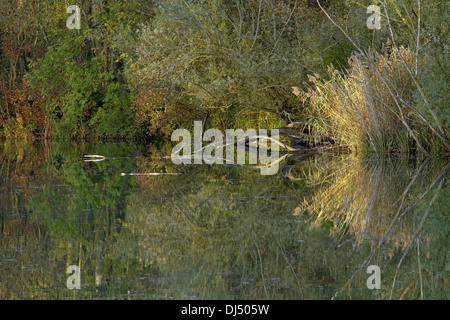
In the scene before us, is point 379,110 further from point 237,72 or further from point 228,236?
point 228,236

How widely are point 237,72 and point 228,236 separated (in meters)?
11.2

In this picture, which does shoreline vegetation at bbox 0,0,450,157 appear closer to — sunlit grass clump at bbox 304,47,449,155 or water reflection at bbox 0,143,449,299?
sunlit grass clump at bbox 304,47,449,155

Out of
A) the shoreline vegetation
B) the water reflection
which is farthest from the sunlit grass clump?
the water reflection

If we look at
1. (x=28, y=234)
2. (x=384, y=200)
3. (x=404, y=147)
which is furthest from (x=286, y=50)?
(x=28, y=234)

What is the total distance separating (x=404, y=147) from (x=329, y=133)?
2.40 meters

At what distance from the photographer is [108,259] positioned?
4773 mm

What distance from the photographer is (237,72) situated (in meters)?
16.4

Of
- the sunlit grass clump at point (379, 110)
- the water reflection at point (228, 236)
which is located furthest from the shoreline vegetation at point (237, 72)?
the water reflection at point (228, 236)

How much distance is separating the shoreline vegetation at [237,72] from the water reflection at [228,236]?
117 inches

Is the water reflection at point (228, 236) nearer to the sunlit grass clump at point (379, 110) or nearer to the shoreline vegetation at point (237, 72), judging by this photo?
the sunlit grass clump at point (379, 110)

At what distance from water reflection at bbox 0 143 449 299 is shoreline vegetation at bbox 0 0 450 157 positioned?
9.74 feet

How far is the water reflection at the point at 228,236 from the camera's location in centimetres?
413

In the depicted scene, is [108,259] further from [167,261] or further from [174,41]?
[174,41]

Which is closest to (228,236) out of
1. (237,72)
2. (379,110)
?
(379,110)
